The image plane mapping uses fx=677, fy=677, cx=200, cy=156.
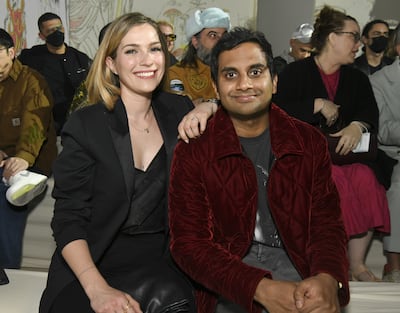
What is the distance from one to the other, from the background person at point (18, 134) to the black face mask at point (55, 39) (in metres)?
1.27

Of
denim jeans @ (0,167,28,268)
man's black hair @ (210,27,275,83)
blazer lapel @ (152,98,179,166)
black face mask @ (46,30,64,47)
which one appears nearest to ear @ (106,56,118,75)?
blazer lapel @ (152,98,179,166)

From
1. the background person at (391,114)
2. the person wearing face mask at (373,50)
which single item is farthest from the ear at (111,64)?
the person wearing face mask at (373,50)

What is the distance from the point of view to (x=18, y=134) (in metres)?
3.84

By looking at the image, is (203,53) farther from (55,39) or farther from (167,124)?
(167,124)

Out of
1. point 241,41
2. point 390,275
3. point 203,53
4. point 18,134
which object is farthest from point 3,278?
point 203,53

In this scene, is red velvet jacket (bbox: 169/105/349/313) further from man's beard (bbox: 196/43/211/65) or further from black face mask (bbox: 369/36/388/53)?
black face mask (bbox: 369/36/388/53)

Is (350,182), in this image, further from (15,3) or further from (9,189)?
(15,3)

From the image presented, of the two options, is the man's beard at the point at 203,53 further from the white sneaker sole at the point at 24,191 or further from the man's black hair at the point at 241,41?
the man's black hair at the point at 241,41

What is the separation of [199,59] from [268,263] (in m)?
2.34

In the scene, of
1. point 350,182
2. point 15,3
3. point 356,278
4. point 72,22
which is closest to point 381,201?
point 350,182

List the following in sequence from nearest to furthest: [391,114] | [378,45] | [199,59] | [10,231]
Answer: [10,231] → [391,114] → [199,59] → [378,45]

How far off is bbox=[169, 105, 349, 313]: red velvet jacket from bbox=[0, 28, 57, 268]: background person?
1.69 metres

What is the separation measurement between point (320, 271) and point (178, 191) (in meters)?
0.49

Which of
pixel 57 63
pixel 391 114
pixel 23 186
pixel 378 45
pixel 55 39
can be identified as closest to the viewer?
pixel 23 186
